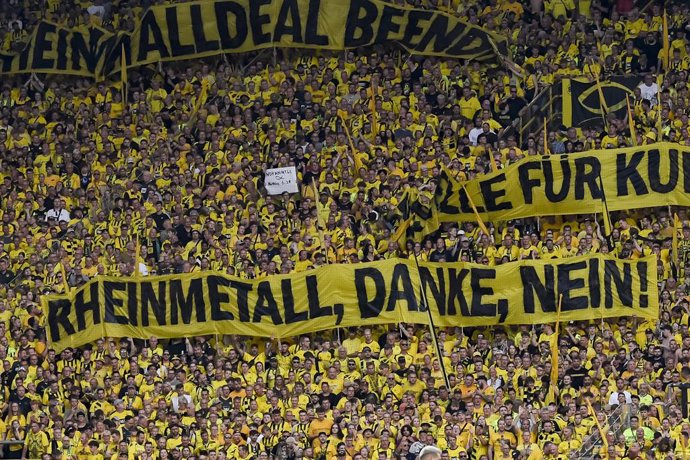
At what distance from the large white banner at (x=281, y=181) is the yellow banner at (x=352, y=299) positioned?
202 centimetres

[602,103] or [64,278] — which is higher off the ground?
[602,103]

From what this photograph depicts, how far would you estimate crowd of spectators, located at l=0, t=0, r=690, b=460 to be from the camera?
2295 centimetres

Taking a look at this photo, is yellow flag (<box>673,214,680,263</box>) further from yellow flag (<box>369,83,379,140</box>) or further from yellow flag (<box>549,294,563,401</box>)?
yellow flag (<box>369,83,379,140</box>)

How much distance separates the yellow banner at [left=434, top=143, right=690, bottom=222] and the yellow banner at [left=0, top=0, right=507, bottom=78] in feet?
12.2

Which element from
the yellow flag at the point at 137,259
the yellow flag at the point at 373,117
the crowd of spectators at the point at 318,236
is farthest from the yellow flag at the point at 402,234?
the yellow flag at the point at 137,259

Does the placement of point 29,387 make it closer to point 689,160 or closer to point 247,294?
point 247,294

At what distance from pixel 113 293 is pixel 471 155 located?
17.6 ft

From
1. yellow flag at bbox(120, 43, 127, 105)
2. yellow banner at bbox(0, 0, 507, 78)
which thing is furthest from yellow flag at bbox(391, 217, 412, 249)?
yellow flag at bbox(120, 43, 127, 105)

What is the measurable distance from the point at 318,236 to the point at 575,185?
3.54 meters

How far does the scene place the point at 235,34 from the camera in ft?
98.7

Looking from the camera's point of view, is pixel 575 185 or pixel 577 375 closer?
pixel 577 375

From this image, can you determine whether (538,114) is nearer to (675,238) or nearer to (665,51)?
(665,51)

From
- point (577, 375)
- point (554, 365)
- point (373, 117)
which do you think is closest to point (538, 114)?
point (373, 117)

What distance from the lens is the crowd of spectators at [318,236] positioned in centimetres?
2295
